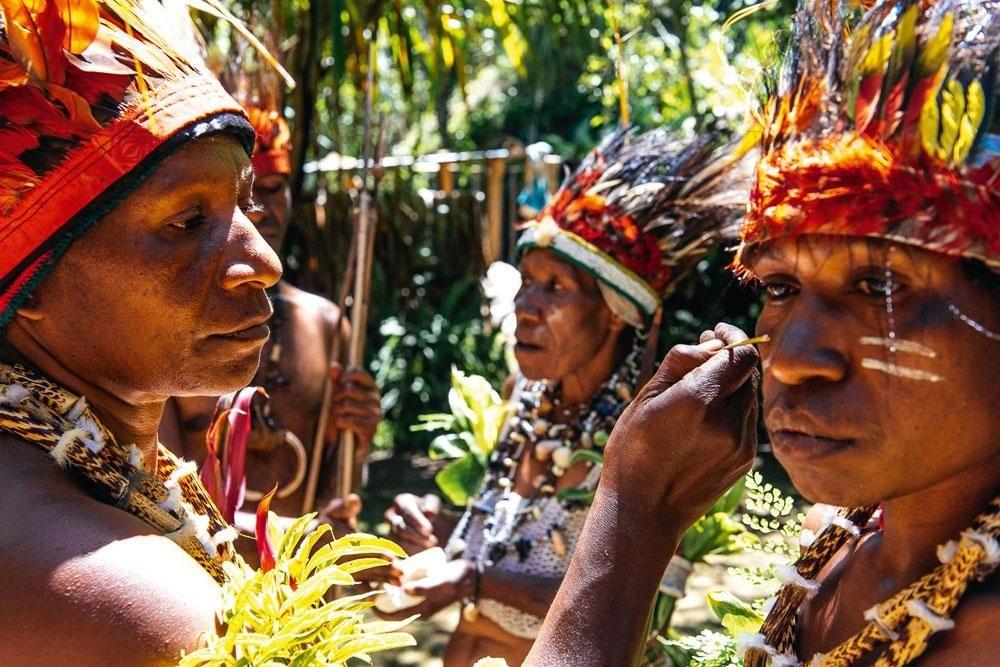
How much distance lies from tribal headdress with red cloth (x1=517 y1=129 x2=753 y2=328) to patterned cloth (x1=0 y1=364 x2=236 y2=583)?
74.9 inches

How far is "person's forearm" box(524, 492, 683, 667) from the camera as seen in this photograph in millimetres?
1632

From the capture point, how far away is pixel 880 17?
4.86ft

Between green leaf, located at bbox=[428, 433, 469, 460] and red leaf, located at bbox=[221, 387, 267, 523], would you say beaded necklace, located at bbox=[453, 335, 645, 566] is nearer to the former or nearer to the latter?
green leaf, located at bbox=[428, 433, 469, 460]

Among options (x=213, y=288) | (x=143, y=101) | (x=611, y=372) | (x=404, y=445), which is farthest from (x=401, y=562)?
(x=404, y=445)

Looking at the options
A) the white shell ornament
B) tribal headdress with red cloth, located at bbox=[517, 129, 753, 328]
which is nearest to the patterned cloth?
the white shell ornament

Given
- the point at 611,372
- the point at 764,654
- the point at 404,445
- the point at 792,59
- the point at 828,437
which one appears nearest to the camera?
the point at 828,437

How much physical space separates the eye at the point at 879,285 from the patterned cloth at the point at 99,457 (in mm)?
1270

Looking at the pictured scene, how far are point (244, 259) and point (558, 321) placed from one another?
1.77m

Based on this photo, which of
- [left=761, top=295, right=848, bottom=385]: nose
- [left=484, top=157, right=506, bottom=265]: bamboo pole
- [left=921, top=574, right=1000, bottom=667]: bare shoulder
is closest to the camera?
[left=921, top=574, right=1000, bottom=667]: bare shoulder

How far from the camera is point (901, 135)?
4.57ft

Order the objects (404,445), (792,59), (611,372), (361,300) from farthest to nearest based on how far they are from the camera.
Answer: (404,445), (361,300), (611,372), (792,59)

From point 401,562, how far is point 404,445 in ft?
20.9

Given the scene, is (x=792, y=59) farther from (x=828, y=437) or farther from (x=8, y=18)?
(x=8, y=18)

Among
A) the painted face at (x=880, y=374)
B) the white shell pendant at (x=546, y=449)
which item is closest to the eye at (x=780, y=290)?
the painted face at (x=880, y=374)
